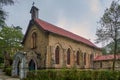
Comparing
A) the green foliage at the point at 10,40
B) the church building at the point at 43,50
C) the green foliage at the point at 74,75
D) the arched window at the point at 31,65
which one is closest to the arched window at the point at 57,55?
the church building at the point at 43,50

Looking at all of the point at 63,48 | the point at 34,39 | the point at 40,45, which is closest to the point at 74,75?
the point at 40,45

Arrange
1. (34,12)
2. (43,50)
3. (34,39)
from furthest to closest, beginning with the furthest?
(34,12) → (34,39) → (43,50)

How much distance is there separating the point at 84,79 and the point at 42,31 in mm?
13866

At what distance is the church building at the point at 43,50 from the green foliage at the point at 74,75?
4.28 meters

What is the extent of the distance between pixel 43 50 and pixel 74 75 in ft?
35.5

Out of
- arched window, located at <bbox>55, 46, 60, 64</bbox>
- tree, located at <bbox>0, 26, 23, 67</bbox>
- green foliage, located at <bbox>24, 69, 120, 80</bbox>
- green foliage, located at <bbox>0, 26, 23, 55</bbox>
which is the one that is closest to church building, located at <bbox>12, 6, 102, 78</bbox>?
arched window, located at <bbox>55, 46, 60, 64</bbox>

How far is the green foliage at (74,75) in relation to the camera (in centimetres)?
2054

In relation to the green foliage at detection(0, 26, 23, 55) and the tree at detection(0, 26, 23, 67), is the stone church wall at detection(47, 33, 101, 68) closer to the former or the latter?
the tree at detection(0, 26, 23, 67)

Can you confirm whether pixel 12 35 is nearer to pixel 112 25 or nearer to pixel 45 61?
pixel 45 61

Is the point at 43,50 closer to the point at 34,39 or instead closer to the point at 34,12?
the point at 34,39

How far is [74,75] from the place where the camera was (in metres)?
23.0

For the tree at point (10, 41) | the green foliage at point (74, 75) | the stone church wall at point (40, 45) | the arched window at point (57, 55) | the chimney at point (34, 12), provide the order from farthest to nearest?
the tree at point (10, 41)
the chimney at point (34, 12)
the arched window at point (57, 55)
the stone church wall at point (40, 45)
the green foliage at point (74, 75)

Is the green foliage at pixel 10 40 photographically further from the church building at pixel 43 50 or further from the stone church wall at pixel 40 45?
the stone church wall at pixel 40 45

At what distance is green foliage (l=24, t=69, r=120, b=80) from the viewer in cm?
2054
